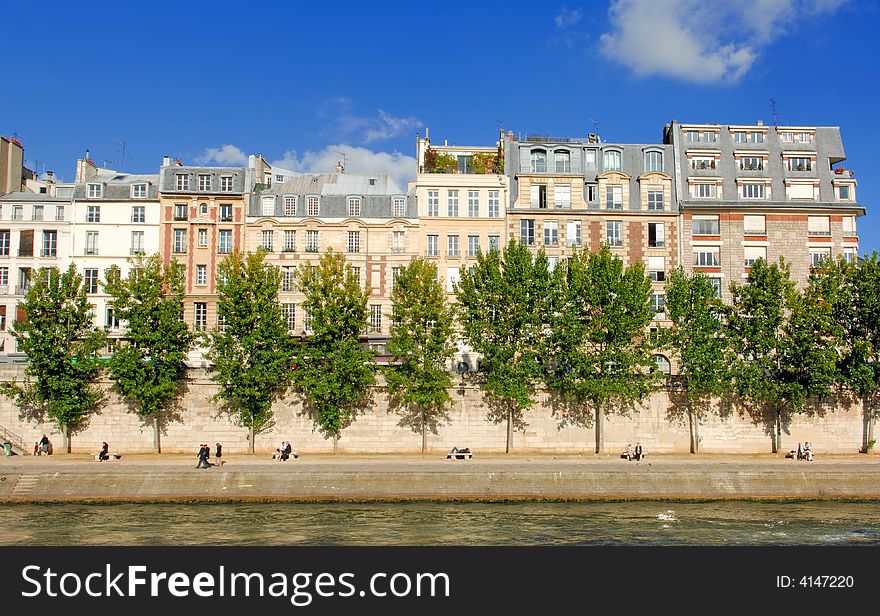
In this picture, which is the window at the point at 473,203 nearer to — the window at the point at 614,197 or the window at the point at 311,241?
the window at the point at 614,197

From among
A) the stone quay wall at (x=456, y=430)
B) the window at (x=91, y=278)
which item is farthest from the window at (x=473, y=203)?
the window at (x=91, y=278)

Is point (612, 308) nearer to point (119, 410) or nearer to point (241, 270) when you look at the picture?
point (241, 270)

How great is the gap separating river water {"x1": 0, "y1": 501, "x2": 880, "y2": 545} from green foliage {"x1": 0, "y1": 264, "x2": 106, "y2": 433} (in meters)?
9.19

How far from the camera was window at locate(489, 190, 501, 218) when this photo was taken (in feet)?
199

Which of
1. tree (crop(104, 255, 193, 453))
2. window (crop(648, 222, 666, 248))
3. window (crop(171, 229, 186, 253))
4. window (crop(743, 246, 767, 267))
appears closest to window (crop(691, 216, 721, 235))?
window (crop(648, 222, 666, 248))

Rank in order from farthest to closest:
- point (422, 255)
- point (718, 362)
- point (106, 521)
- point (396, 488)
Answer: point (422, 255), point (718, 362), point (396, 488), point (106, 521)

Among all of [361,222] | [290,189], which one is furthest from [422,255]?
[290,189]

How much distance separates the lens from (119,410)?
49781 mm

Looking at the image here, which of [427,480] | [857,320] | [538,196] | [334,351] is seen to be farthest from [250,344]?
[857,320]

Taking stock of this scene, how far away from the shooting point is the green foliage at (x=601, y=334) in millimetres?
48344

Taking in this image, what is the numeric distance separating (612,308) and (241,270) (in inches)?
845

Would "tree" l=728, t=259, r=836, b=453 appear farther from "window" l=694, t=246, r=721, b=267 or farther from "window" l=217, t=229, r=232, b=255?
"window" l=217, t=229, r=232, b=255

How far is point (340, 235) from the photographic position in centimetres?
5984

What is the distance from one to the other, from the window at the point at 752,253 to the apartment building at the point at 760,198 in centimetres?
7
